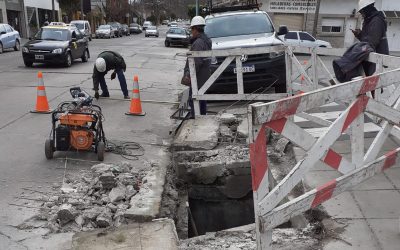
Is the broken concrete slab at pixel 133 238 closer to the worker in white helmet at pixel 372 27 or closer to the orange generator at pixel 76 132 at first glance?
the orange generator at pixel 76 132

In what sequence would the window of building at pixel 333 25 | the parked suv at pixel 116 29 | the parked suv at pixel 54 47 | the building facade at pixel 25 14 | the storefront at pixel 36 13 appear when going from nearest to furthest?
the parked suv at pixel 54 47 → the window of building at pixel 333 25 → the building facade at pixel 25 14 → the storefront at pixel 36 13 → the parked suv at pixel 116 29

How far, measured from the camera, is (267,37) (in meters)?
10.1

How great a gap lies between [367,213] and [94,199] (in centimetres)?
291

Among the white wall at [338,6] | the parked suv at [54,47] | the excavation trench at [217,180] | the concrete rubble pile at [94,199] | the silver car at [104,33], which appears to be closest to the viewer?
the concrete rubble pile at [94,199]

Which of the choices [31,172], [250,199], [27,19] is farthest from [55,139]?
[27,19]

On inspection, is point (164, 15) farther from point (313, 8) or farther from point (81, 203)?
point (81, 203)

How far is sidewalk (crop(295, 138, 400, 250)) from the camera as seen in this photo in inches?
141

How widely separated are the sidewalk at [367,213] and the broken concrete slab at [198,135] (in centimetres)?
182

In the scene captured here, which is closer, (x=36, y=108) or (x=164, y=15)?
(x=36, y=108)

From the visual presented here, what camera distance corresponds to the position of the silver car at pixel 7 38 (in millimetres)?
24781

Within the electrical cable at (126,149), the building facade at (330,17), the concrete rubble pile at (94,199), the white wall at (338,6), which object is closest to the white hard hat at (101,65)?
the electrical cable at (126,149)

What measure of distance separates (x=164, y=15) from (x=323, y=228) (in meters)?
133

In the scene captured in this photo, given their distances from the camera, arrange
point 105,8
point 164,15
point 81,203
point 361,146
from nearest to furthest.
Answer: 1. point 361,146
2. point 81,203
3. point 105,8
4. point 164,15

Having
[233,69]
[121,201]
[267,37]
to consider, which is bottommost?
[121,201]
